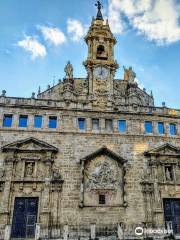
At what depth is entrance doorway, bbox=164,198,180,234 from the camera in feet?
70.9

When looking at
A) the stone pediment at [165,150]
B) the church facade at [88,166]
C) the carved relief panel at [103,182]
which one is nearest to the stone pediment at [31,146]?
the church facade at [88,166]

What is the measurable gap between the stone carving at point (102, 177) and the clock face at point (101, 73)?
9.56m

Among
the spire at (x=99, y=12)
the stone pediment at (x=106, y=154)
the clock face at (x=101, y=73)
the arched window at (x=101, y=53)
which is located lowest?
the stone pediment at (x=106, y=154)

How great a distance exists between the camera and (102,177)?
22.6 meters

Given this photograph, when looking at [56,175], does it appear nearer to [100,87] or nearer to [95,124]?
[95,124]

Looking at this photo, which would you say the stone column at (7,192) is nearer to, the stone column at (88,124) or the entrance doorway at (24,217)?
the entrance doorway at (24,217)

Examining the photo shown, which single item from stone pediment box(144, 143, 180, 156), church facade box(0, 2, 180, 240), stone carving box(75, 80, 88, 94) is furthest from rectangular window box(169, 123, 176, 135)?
stone carving box(75, 80, 88, 94)

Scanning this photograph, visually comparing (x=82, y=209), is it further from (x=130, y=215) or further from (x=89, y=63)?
(x=89, y=63)

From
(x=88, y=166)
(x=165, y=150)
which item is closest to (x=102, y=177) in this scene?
(x=88, y=166)

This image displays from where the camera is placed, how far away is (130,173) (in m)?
22.9

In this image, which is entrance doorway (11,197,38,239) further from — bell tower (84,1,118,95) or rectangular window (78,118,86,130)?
bell tower (84,1,118,95)

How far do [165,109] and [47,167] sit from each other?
1261cm

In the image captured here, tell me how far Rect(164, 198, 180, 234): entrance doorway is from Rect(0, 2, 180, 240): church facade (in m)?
0.08

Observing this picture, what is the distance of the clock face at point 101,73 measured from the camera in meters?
28.2
